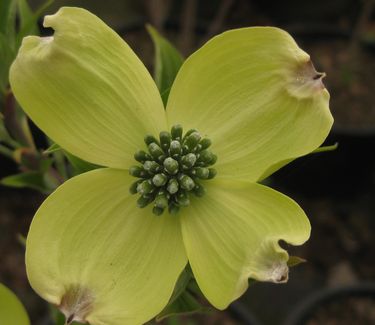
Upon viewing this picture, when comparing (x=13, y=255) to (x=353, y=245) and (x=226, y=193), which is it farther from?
(x=226, y=193)

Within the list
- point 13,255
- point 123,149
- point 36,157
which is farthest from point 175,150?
point 13,255

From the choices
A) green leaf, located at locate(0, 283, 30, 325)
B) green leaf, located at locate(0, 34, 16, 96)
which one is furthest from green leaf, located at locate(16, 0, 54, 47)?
green leaf, located at locate(0, 283, 30, 325)

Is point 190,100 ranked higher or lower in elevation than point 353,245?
higher

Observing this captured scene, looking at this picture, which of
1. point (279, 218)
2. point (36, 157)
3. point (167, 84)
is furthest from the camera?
point (36, 157)

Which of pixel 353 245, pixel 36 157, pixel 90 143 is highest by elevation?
pixel 90 143

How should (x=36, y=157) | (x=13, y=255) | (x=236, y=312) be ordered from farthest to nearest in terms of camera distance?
(x=13, y=255) < (x=236, y=312) < (x=36, y=157)

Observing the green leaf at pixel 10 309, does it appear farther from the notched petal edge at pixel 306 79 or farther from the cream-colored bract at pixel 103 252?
the notched petal edge at pixel 306 79

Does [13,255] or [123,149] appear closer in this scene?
[123,149]

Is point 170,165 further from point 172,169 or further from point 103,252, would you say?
point 103,252
